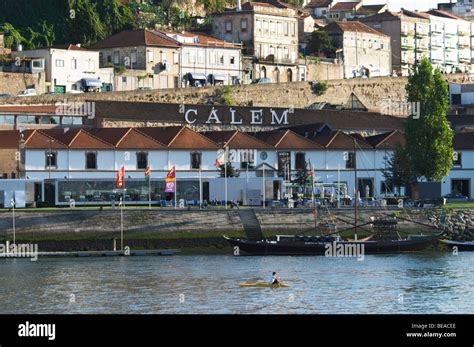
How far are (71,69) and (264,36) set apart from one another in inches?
1199

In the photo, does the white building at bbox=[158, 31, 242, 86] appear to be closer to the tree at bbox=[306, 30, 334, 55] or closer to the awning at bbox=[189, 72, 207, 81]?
the awning at bbox=[189, 72, 207, 81]

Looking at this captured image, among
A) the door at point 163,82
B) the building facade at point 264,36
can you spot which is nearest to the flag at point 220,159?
the door at point 163,82

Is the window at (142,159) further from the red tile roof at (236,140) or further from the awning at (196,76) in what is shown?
the awning at (196,76)

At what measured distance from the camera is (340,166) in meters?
95.5

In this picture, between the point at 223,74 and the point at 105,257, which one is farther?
the point at 223,74

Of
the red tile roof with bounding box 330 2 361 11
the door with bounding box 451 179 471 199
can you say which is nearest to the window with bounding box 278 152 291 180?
the door with bounding box 451 179 471 199

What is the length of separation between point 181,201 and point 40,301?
36.4 meters


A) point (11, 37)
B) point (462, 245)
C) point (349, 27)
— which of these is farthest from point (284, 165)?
point (349, 27)

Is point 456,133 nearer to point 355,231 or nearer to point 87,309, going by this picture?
point 355,231

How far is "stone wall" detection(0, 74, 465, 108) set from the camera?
4370 inches

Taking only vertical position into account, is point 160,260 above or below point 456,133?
below

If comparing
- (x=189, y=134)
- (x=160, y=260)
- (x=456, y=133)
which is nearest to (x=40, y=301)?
(x=160, y=260)

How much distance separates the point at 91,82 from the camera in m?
121
